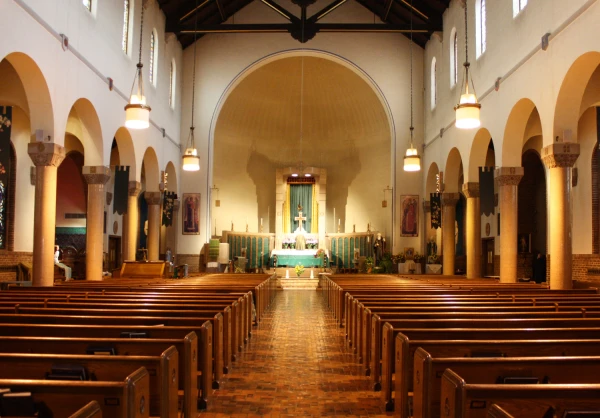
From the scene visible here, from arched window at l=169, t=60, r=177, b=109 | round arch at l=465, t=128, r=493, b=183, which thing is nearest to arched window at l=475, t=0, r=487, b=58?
round arch at l=465, t=128, r=493, b=183

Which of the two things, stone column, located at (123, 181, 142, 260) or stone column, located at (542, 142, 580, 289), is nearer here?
stone column, located at (542, 142, 580, 289)

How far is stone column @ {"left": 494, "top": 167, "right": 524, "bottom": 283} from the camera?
1534 centimetres

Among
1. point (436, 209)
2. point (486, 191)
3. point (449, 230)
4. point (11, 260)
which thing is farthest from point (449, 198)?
point (11, 260)

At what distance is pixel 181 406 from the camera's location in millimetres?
4910

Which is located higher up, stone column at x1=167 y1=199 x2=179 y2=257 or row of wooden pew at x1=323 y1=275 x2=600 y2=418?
stone column at x1=167 y1=199 x2=179 y2=257

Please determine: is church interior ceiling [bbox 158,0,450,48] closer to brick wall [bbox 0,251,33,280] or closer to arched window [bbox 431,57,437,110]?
arched window [bbox 431,57,437,110]

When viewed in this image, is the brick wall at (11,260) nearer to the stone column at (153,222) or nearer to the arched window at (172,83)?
the stone column at (153,222)

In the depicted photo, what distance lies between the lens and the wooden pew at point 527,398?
2783 millimetres

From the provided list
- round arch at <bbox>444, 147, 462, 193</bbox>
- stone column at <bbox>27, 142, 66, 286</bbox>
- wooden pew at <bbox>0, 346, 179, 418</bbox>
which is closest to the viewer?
wooden pew at <bbox>0, 346, 179, 418</bbox>

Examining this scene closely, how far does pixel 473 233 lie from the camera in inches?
742

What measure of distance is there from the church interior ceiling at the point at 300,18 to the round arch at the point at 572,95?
10.0 metres

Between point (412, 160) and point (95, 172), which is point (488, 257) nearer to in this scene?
point (412, 160)

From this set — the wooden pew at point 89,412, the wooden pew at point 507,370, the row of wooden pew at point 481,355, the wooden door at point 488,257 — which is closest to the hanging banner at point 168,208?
the wooden door at point 488,257

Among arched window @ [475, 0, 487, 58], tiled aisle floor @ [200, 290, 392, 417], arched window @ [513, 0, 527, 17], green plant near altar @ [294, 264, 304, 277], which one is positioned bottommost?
tiled aisle floor @ [200, 290, 392, 417]
